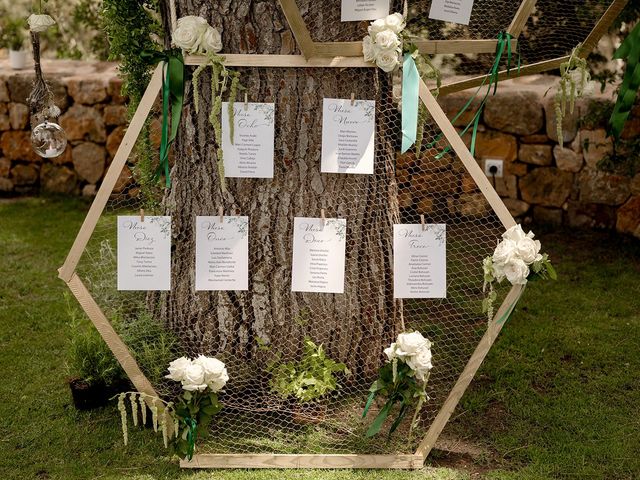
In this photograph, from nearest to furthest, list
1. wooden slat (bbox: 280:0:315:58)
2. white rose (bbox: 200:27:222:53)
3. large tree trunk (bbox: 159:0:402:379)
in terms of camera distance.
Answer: wooden slat (bbox: 280:0:315:58) < white rose (bbox: 200:27:222:53) < large tree trunk (bbox: 159:0:402:379)

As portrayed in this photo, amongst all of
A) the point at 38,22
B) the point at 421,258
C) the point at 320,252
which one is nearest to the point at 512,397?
the point at 421,258

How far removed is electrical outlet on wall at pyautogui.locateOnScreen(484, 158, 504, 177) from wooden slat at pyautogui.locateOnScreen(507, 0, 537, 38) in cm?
235

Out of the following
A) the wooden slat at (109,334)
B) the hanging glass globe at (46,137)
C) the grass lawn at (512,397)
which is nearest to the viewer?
the wooden slat at (109,334)

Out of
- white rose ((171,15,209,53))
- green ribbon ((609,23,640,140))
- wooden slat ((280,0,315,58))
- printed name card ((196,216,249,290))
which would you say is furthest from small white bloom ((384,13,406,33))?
printed name card ((196,216,249,290))

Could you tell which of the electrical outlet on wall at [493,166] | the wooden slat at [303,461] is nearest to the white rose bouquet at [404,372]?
the wooden slat at [303,461]

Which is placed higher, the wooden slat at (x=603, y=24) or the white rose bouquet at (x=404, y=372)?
the wooden slat at (x=603, y=24)

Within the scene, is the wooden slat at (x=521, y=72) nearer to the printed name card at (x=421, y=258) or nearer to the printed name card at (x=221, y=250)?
the printed name card at (x=421, y=258)

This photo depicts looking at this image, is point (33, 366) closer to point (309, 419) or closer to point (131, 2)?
point (309, 419)

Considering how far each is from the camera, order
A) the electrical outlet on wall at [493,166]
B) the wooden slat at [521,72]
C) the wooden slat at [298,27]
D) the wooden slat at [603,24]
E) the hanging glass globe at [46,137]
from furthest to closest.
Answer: the electrical outlet on wall at [493,166] < the wooden slat at [521,72] < the wooden slat at [603,24] < the hanging glass globe at [46,137] < the wooden slat at [298,27]

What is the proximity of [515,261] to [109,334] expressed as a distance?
135 centimetres

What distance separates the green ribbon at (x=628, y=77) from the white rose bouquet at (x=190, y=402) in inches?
59.4

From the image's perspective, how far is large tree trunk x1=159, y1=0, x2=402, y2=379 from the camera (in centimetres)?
288

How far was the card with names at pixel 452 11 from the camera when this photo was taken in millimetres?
3213

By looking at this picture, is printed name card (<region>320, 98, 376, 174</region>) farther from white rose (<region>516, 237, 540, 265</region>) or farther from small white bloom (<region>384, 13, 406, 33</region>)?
white rose (<region>516, 237, 540, 265</region>)
